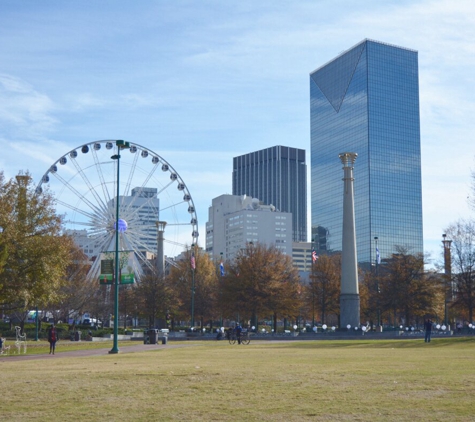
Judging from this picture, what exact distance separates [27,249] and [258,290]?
144ft

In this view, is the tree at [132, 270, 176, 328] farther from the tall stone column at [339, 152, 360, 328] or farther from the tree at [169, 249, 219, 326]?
the tall stone column at [339, 152, 360, 328]

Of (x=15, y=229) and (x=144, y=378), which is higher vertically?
(x=15, y=229)

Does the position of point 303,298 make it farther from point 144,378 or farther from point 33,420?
point 33,420

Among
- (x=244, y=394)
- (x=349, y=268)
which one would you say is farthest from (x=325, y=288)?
(x=244, y=394)

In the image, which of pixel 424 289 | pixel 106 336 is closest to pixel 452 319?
pixel 424 289

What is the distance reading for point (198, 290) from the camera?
102 m

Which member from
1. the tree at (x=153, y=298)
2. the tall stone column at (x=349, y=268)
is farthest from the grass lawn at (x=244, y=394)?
the tree at (x=153, y=298)

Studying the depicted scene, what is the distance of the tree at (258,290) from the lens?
8675 cm

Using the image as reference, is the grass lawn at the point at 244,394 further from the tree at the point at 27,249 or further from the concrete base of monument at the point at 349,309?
the concrete base of monument at the point at 349,309

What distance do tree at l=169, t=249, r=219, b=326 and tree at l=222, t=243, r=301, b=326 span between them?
713cm

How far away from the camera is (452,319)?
132750 mm

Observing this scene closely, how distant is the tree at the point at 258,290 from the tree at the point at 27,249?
1581 inches

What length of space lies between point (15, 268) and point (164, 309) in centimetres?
4621

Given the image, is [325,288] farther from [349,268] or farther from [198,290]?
[349,268]
